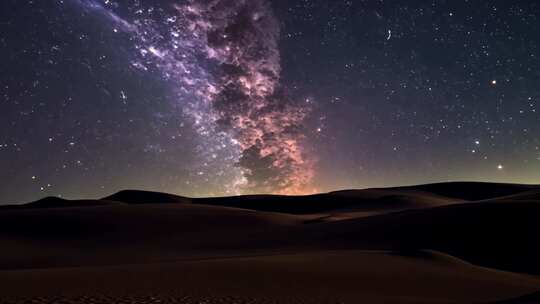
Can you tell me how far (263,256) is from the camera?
1535cm

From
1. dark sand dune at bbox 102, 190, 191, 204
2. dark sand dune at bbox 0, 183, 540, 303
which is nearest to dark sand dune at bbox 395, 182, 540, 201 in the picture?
dark sand dune at bbox 102, 190, 191, 204

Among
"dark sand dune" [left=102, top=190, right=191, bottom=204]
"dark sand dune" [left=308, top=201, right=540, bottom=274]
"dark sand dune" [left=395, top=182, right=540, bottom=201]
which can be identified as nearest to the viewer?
"dark sand dune" [left=308, top=201, right=540, bottom=274]

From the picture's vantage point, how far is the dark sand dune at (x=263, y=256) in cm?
923

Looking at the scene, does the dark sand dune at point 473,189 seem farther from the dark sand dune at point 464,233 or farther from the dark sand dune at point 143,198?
the dark sand dune at point 143,198

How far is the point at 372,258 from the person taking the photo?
49.2ft

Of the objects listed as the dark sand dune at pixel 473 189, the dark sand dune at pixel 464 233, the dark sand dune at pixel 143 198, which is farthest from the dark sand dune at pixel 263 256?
the dark sand dune at pixel 473 189

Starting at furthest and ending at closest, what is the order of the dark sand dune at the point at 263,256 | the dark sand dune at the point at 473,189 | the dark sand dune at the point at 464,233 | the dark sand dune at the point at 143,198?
the dark sand dune at the point at 143,198 → the dark sand dune at the point at 473,189 → the dark sand dune at the point at 464,233 → the dark sand dune at the point at 263,256

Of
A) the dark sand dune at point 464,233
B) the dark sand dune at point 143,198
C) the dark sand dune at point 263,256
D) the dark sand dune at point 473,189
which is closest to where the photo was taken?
the dark sand dune at point 263,256

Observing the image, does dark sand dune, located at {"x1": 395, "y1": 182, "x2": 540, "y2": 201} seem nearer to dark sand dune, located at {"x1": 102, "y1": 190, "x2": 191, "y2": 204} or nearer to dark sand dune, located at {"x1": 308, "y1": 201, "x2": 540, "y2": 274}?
dark sand dune, located at {"x1": 308, "y1": 201, "x2": 540, "y2": 274}

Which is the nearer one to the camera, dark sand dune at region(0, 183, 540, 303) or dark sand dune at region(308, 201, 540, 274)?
dark sand dune at region(0, 183, 540, 303)

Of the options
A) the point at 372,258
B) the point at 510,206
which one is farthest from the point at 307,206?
the point at 372,258

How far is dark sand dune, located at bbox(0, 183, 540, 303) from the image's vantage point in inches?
363

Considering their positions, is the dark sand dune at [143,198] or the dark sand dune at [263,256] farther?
the dark sand dune at [143,198]

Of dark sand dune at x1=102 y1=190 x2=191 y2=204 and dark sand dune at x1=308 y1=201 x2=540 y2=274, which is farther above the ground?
dark sand dune at x1=102 y1=190 x2=191 y2=204
